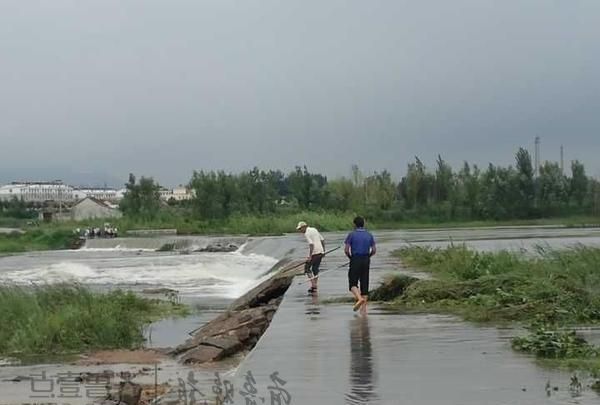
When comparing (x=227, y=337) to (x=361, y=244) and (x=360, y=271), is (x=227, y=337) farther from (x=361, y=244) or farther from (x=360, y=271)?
(x=361, y=244)

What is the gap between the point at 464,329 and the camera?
13797 mm

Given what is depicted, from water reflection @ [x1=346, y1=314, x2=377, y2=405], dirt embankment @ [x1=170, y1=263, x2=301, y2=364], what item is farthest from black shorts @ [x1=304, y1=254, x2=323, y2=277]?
water reflection @ [x1=346, y1=314, x2=377, y2=405]

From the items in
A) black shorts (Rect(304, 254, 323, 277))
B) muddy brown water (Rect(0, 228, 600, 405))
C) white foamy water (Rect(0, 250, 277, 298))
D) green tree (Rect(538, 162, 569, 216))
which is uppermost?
green tree (Rect(538, 162, 569, 216))

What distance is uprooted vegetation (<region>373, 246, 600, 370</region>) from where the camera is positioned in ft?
37.6

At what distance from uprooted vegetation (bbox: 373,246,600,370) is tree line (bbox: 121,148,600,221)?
5894cm

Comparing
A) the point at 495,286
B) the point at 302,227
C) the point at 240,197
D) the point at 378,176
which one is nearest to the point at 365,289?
the point at 495,286

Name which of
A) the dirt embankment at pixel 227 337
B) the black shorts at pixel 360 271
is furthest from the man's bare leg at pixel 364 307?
the dirt embankment at pixel 227 337

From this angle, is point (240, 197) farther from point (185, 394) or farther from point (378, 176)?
point (185, 394)

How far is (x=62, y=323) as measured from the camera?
16500 mm

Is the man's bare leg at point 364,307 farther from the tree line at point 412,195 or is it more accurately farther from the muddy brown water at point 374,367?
the tree line at point 412,195

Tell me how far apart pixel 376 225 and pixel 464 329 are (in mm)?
62380

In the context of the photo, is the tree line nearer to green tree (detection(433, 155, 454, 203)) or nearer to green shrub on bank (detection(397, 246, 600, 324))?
green tree (detection(433, 155, 454, 203))

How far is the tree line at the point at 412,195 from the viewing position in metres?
79.2

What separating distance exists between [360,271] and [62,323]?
209 inches
